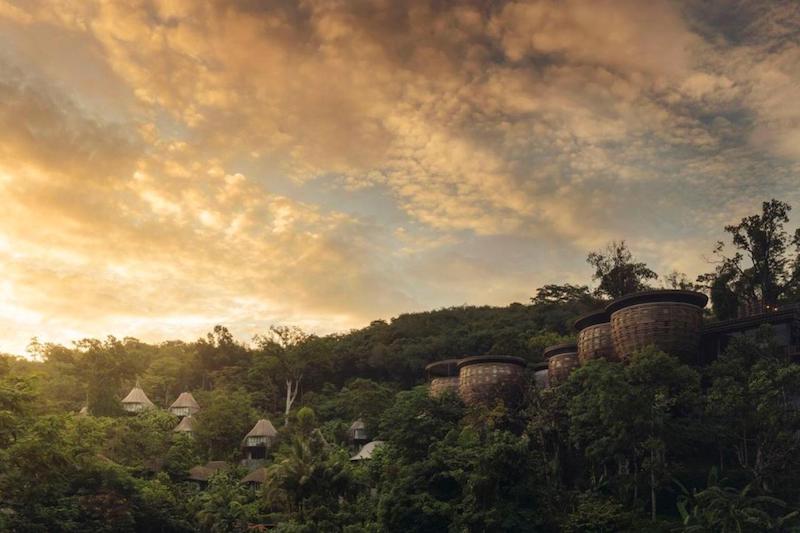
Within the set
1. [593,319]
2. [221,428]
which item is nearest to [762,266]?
[593,319]

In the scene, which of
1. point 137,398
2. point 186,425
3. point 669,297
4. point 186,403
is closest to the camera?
point 669,297

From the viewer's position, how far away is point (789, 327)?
21.7 meters

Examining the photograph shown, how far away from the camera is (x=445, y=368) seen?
3031cm

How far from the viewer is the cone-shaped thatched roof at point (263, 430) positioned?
3744 centimetres

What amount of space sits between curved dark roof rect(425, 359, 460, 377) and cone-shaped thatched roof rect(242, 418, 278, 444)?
1242 centimetres

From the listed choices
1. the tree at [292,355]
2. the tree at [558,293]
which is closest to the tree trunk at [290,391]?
the tree at [292,355]

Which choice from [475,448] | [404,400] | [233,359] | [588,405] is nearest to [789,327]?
[588,405]

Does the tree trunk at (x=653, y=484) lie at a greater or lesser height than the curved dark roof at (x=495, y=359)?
lesser

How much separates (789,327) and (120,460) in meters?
28.8

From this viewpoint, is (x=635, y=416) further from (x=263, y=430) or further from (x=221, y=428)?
(x=221, y=428)

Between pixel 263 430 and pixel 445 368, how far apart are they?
44.9 feet

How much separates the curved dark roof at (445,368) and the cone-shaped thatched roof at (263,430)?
12.4m

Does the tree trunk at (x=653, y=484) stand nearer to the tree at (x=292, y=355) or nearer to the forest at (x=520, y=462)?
the forest at (x=520, y=462)

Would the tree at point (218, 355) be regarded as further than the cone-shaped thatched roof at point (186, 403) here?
Yes
